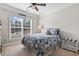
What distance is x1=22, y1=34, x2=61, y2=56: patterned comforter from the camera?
1581 millimetres

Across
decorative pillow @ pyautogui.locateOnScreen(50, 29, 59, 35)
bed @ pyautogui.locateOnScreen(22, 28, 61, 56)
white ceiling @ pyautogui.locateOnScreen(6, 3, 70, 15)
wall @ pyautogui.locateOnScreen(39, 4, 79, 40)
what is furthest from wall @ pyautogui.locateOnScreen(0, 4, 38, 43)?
decorative pillow @ pyautogui.locateOnScreen(50, 29, 59, 35)

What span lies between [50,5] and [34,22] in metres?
0.46

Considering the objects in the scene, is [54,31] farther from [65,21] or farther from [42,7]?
[42,7]

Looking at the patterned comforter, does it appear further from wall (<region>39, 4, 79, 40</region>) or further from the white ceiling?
the white ceiling

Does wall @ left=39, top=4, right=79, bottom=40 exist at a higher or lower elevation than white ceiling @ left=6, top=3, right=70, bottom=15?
lower

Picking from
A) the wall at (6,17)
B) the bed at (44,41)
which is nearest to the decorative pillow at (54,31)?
the bed at (44,41)

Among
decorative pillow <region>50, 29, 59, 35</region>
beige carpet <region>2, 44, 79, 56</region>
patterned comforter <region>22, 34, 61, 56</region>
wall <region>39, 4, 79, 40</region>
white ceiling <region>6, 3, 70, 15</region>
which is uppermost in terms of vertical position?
white ceiling <region>6, 3, 70, 15</region>

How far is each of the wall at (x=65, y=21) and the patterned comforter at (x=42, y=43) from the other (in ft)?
0.67

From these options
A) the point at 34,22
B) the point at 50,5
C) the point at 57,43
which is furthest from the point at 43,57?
the point at 50,5

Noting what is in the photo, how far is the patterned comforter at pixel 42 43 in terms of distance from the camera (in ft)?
5.19

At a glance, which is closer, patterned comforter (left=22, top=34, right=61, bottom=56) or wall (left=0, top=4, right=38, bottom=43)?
wall (left=0, top=4, right=38, bottom=43)

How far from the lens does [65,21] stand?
1.59 meters

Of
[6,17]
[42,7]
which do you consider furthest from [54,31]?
[6,17]

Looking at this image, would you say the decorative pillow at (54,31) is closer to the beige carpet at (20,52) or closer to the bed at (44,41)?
the bed at (44,41)
